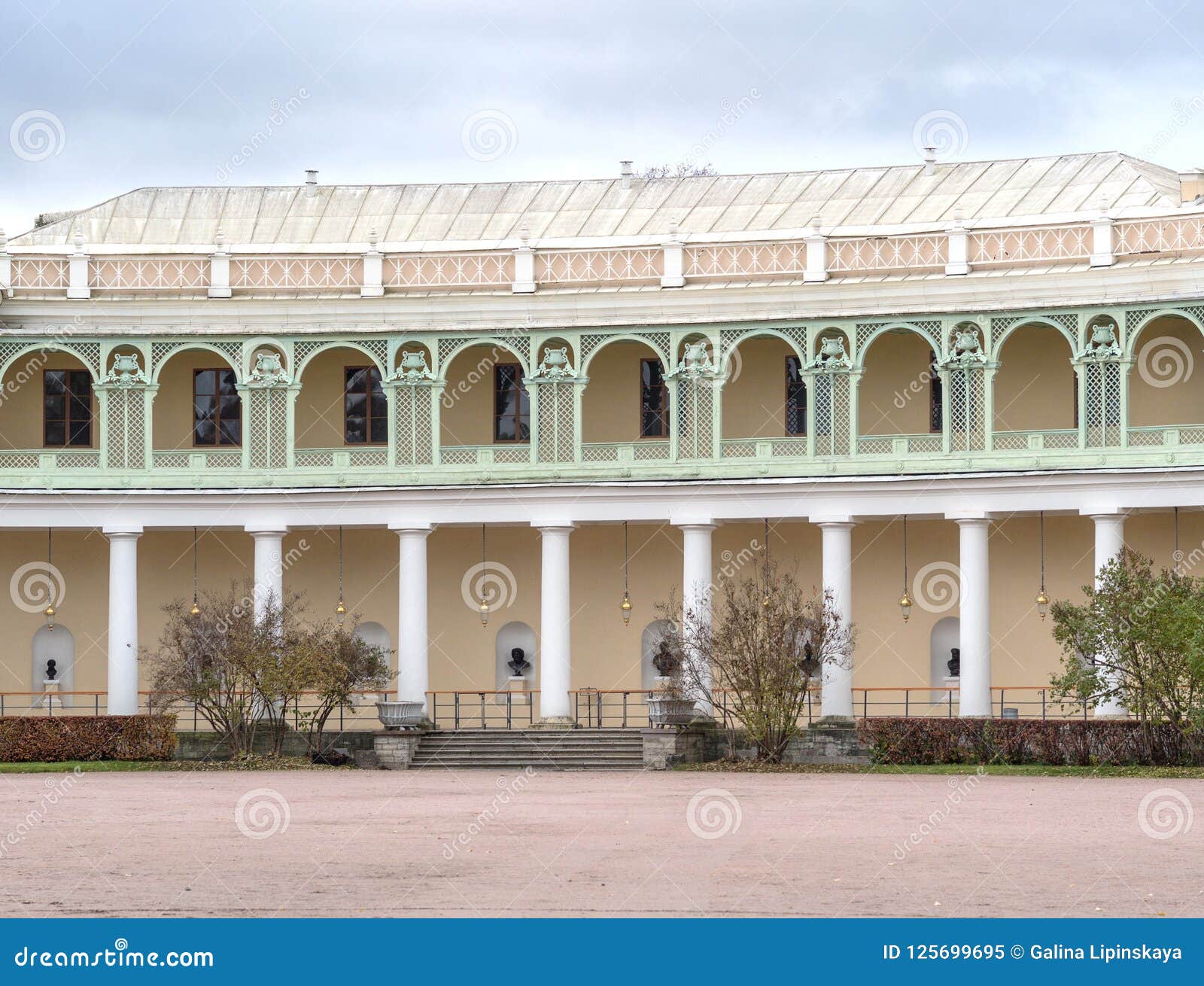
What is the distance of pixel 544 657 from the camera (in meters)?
41.8

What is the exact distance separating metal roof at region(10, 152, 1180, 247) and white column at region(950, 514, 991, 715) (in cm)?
726

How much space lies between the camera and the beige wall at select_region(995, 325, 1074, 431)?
42.5 meters

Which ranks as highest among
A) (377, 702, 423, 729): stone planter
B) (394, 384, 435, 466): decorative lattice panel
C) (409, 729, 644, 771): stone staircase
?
(394, 384, 435, 466): decorative lattice panel

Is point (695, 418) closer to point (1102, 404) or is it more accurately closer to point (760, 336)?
point (760, 336)

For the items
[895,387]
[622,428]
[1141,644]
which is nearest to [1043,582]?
[895,387]

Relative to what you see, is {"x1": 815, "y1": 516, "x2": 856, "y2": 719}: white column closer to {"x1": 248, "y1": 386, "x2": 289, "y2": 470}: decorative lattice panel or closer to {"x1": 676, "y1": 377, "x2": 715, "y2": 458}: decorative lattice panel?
{"x1": 676, "y1": 377, "x2": 715, "y2": 458}: decorative lattice panel

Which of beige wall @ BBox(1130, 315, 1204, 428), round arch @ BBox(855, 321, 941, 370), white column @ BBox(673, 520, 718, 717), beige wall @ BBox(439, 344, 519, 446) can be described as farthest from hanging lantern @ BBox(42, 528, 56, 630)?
beige wall @ BBox(1130, 315, 1204, 428)

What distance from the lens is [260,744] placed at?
128 ft

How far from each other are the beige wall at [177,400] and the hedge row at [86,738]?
818 centimetres

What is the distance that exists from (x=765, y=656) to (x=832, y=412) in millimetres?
6383

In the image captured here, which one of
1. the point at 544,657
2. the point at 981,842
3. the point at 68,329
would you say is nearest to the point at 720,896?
the point at 981,842

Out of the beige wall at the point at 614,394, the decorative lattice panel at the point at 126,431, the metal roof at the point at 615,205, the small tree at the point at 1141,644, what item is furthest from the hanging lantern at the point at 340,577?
the small tree at the point at 1141,644

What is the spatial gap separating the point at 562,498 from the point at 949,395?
746 cm

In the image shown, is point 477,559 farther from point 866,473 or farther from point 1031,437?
point 1031,437
